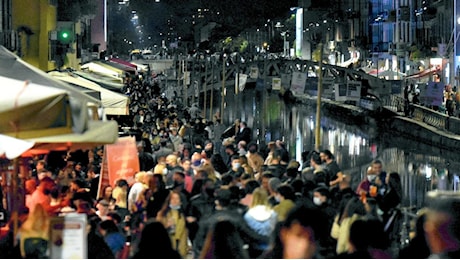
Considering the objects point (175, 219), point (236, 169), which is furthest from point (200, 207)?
point (236, 169)

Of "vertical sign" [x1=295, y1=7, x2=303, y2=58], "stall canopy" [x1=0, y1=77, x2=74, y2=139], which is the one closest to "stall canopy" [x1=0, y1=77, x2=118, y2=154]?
"stall canopy" [x1=0, y1=77, x2=74, y2=139]

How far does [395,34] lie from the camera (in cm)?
9025

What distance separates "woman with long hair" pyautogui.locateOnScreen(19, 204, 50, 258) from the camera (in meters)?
8.90

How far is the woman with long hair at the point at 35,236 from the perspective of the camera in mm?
8898

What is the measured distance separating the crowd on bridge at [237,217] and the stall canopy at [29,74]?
1.24 metres

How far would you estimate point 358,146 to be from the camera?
5219cm

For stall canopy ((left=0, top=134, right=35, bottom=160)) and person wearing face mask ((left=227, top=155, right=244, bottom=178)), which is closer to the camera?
stall canopy ((left=0, top=134, right=35, bottom=160))

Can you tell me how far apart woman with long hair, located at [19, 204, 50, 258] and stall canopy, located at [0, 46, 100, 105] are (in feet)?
6.33

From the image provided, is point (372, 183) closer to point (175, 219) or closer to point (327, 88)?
point (175, 219)

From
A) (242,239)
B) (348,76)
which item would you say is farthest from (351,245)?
(348,76)

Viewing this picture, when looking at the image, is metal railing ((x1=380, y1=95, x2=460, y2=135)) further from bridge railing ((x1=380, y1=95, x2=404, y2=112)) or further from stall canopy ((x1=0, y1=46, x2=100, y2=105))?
stall canopy ((x1=0, y1=46, x2=100, y2=105))

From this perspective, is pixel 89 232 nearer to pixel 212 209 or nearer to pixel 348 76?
pixel 212 209

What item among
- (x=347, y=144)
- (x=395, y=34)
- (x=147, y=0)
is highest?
(x=147, y=0)

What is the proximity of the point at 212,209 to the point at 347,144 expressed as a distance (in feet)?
138
